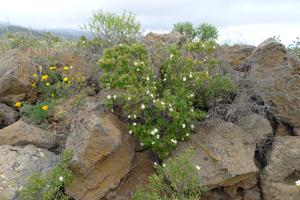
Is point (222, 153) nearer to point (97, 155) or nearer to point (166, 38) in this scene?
point (97, 155)

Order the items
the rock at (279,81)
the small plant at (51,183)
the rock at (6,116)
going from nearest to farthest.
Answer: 1. the small plant at (51,183)
2. the rock at (279,81)
3. the rock at (6,116)

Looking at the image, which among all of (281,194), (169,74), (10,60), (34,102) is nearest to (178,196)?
(281,194)

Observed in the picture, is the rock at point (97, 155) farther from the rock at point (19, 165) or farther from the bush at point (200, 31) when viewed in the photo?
the bush at point (200, 31)

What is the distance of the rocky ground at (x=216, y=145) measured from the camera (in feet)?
15.8

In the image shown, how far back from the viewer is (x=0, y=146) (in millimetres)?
5164

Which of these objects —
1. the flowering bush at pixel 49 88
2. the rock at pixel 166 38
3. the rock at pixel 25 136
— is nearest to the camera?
the rock at pixel 25 136

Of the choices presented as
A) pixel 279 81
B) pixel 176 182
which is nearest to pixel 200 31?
pixel 279 81

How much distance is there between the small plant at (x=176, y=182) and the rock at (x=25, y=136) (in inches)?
50.5

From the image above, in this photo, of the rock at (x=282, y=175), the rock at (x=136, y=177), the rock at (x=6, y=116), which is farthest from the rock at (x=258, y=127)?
the rock at (x=6, y=116)

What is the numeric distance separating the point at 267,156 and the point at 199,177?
930 millimetres

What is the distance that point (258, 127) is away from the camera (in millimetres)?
5324

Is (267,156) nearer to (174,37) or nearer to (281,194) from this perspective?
(281,194)

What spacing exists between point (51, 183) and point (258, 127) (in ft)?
7.92

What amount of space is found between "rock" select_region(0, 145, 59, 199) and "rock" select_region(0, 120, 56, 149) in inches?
3.4
